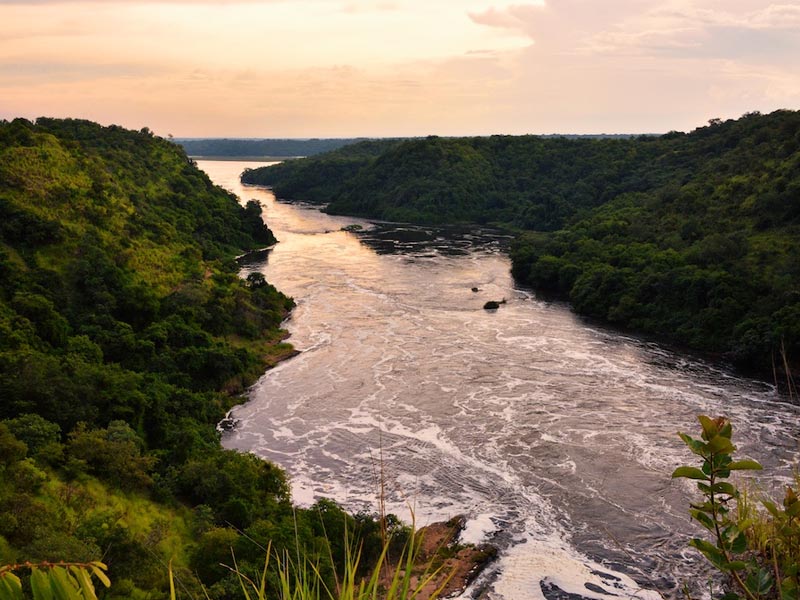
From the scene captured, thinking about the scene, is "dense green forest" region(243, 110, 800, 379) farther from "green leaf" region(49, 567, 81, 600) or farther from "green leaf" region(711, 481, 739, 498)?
"green leaf" region(49, 567, 81, 600)

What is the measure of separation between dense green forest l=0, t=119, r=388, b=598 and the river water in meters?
3.44

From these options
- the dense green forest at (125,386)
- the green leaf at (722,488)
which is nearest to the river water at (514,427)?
the dense green forest at (125,386)

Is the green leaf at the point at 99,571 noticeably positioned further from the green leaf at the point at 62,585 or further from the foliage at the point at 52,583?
the green leaf at the point at 62,585

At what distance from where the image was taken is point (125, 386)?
30.6 meters

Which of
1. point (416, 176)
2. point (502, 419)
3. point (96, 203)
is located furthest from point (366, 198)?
point (502, 419)

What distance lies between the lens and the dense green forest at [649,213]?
4697 centimetres

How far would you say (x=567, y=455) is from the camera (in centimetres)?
3072

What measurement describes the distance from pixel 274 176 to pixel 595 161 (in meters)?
93.9

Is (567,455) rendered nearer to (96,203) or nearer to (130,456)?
(130,456)

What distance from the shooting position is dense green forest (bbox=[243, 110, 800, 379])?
46969mm

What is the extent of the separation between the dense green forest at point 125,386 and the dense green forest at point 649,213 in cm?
2708

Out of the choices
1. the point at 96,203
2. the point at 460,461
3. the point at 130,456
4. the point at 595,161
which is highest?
the point at 595,161

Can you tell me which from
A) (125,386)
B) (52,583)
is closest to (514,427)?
(125,386)

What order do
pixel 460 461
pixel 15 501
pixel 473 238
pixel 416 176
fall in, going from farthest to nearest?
pixel 416 176 → pixel 473 238 → pixel 460 461 → pixel 15 501
